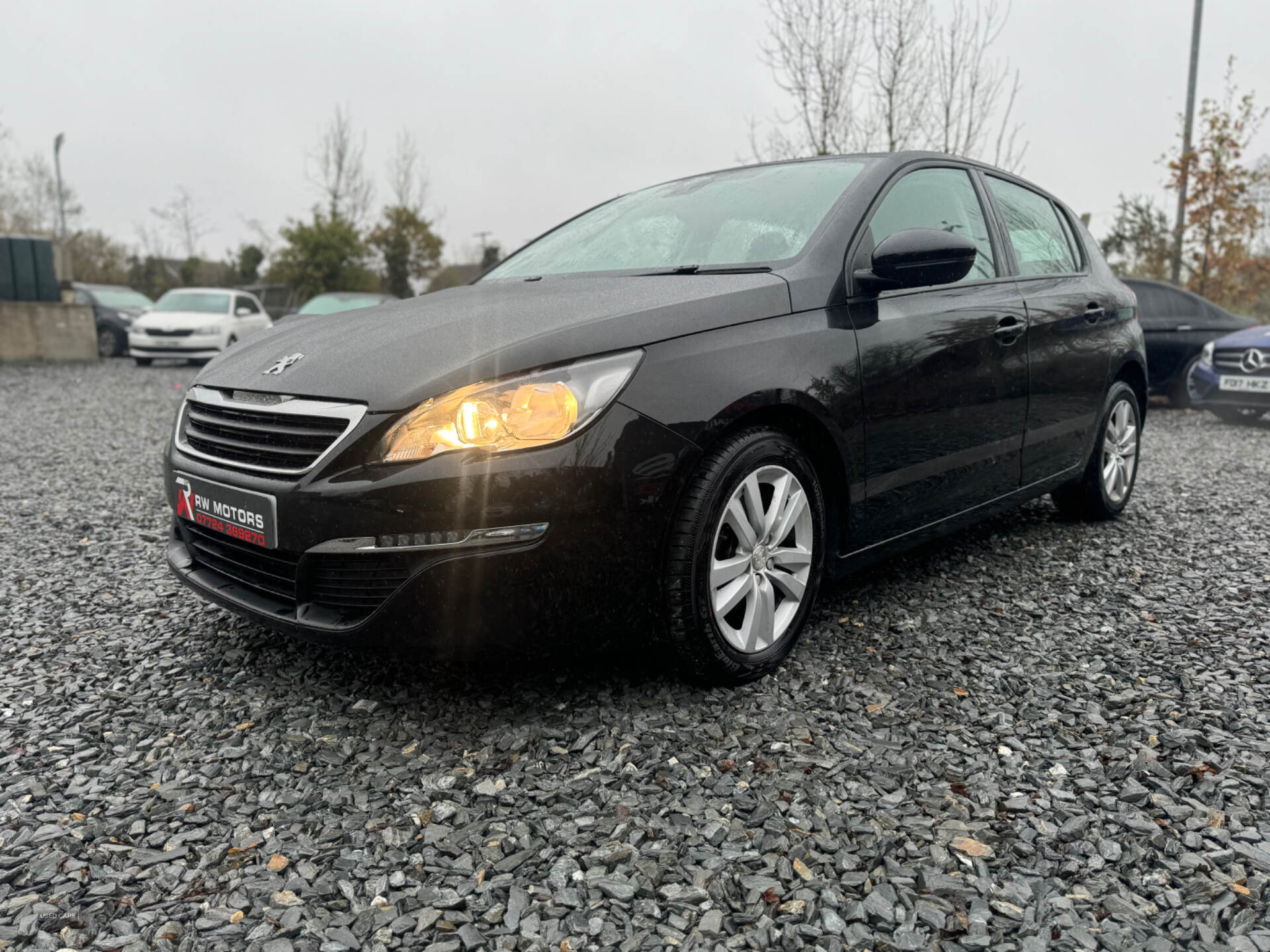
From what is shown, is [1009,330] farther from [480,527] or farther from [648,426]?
[480,527]

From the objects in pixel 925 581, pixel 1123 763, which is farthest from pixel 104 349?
pixel 1123 763

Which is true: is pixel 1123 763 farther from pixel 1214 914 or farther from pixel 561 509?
pixel 561 509

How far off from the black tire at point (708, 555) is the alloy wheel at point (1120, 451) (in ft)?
8.59

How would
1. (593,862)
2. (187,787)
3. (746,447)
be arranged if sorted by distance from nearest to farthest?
1. (593,862)
2. (187,787)
3. (746,447)

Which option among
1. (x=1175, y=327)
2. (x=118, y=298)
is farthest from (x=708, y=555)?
(x=118, y=298)

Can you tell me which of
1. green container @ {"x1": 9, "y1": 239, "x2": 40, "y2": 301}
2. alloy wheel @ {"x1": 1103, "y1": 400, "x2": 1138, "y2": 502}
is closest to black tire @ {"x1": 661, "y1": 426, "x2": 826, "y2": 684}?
alloy wheel @ {"x1": 1103, "y1": 400, "x2": 1138, "y2": 502}

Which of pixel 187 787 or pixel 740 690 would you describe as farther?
pixel 740 690

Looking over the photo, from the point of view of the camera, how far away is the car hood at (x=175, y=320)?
1650cm

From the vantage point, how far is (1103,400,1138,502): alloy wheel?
4.66 m

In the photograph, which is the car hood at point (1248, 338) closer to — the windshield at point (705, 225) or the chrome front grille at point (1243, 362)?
the chrome front grille at point (1243, 362)

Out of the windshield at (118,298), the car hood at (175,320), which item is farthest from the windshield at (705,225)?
the windshield at (118,298)

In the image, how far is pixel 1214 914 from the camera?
5.89ft

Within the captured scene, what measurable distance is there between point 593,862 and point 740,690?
0.89 meters

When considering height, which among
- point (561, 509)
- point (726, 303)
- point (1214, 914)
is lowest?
point (1214, 914)
